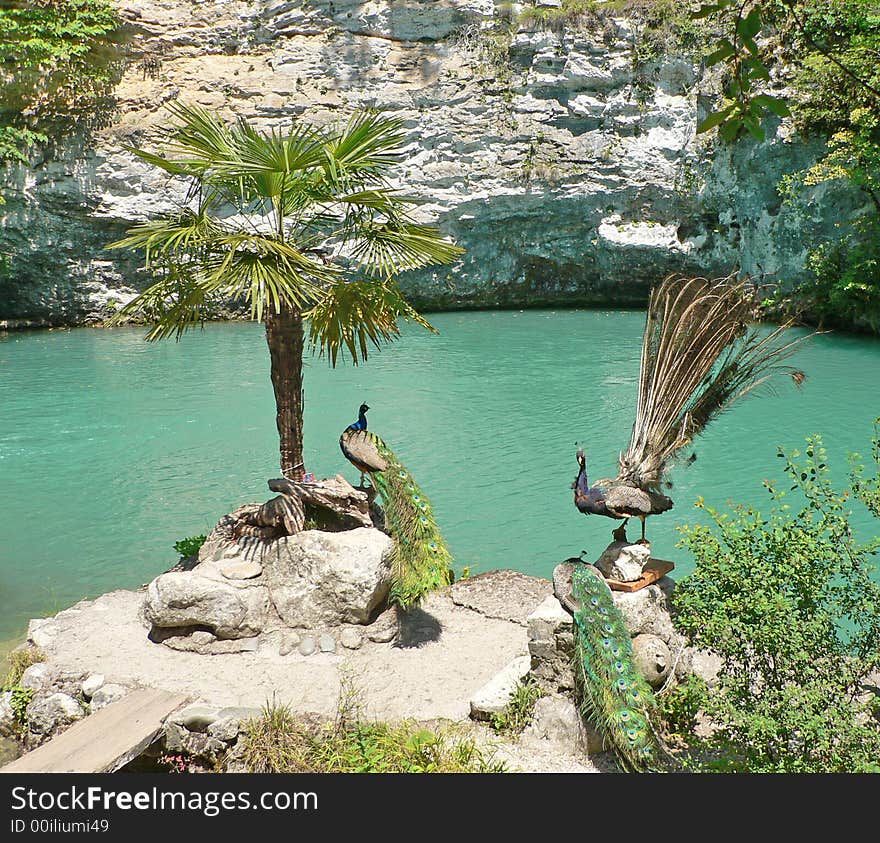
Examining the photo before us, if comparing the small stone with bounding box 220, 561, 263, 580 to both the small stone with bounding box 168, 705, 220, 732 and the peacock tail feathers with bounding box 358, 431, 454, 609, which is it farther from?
the small stone with bounding box 168, 705, 220, 732

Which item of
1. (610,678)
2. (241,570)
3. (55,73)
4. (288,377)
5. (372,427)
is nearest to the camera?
(610,678)

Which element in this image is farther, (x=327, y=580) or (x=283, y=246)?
(x=327, y=580)

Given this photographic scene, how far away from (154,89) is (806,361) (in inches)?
880

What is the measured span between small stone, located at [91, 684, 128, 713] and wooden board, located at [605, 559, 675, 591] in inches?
153

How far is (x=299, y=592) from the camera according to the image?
7.54 meters

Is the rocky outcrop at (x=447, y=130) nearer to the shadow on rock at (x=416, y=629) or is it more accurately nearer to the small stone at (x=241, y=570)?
the small stone at (x=241, y=570)

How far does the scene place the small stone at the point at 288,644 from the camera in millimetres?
7280

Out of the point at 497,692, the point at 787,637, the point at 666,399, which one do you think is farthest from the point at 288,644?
the point at 787,637

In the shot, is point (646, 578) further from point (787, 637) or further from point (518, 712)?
point (518, 712)

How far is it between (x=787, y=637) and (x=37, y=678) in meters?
5.70

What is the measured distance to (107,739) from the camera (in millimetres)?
5633

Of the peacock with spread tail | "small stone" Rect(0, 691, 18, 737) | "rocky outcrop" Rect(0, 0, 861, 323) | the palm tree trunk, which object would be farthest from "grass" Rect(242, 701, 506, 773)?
"rocky outcrop" Rect(0, 0, 861, 323)

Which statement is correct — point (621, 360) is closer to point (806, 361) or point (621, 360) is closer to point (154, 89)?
point (806, 361)

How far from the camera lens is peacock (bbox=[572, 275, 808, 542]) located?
563 centimetres
